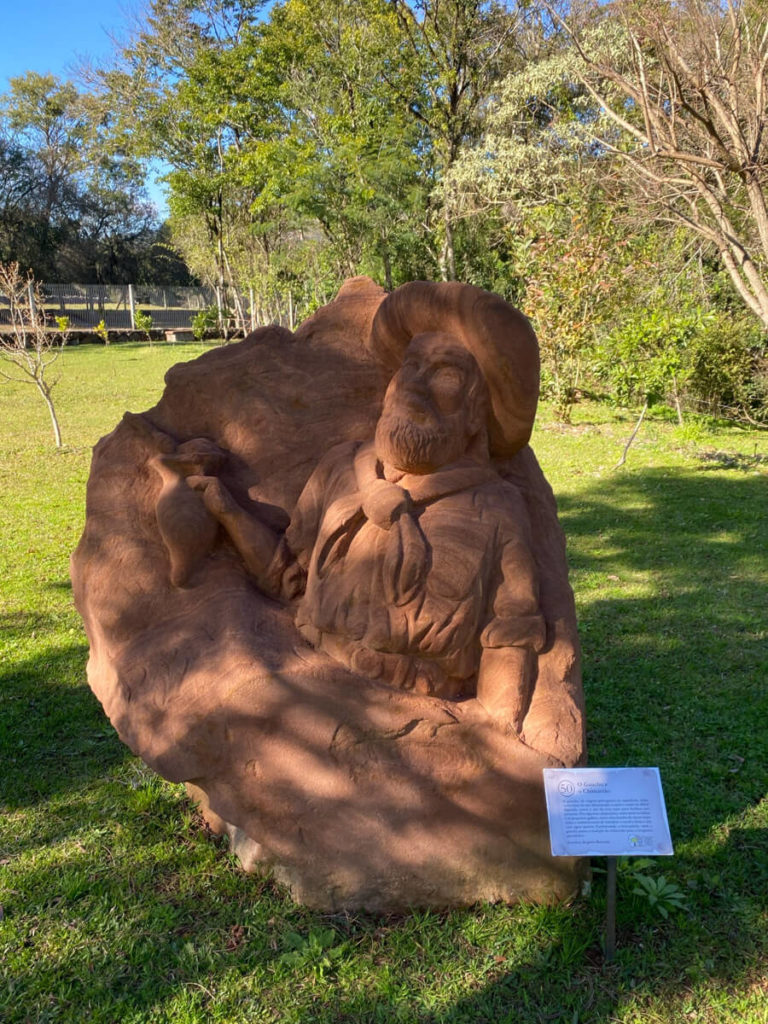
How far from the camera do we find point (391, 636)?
2.57 m

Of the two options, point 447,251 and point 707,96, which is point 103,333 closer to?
point 447,251

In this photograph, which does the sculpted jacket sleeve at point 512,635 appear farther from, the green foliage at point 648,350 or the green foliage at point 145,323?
the green foliage at point 145,323

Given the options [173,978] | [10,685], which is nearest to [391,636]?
[173,978]

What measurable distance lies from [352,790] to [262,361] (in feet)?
5.75

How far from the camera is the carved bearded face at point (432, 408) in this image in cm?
271

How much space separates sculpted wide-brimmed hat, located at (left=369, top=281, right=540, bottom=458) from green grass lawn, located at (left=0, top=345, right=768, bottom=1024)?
1.63 metres

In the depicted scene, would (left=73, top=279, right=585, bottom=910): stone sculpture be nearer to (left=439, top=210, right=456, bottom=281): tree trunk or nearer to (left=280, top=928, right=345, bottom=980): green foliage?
(left=280, top=928, right=345, bottom=980): green foliage

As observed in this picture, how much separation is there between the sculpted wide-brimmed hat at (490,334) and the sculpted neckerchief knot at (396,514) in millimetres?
197

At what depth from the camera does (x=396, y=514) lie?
2.63 metres

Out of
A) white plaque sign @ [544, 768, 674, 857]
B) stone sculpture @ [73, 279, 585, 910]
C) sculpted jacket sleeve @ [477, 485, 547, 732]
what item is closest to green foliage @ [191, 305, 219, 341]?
stone sculpture @ [73, 279, 585, 910]

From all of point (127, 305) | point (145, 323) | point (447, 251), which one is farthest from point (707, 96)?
point (127, 305)

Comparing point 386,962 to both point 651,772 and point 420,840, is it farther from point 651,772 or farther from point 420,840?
point 651,772

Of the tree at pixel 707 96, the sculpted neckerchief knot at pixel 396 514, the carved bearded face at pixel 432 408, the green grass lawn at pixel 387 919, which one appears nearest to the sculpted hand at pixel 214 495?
the sculpted neckerchief knot at pixel 396 514

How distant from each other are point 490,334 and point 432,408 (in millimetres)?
313
